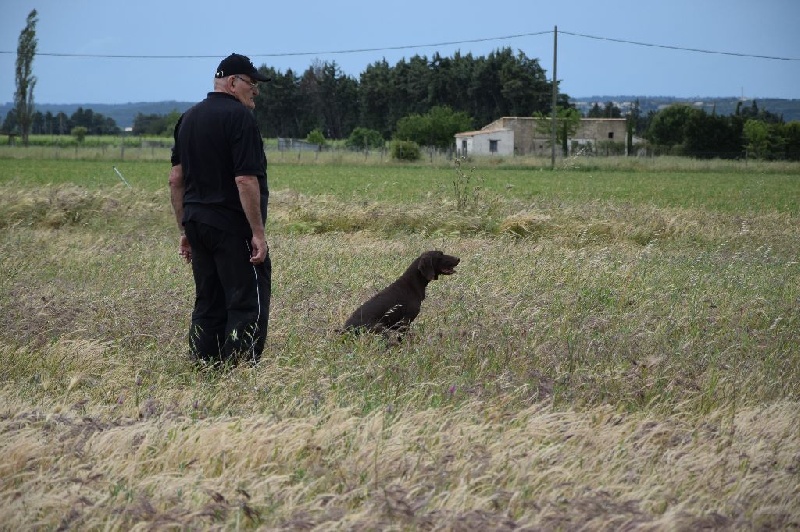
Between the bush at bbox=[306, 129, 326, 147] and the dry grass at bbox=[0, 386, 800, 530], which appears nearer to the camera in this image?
the dry grass at bbox=[0, 386, 800, 530]

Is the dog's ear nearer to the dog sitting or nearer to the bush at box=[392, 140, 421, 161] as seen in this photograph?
the dog sitting

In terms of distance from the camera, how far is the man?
5676 millimetres

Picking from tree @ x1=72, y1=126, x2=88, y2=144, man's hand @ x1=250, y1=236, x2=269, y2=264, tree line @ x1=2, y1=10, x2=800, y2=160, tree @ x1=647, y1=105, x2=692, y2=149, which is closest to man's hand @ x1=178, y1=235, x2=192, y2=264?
man's hand @ x1=250, y1=236, x2=269, y2=264

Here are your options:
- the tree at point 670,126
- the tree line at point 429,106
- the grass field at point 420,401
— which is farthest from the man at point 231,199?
the tree at point 670,126

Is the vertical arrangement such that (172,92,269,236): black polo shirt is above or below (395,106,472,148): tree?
below

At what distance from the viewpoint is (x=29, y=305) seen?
762cm

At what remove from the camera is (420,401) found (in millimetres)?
5090

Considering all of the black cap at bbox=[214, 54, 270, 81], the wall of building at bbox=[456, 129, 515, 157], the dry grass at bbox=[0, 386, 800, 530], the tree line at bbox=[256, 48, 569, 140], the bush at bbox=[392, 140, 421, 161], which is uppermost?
the tree line at bbox=[256, 48, 569, 140]

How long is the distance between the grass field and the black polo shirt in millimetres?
958

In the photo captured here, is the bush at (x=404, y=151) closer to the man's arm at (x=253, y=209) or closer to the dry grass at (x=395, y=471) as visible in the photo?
the man's arm at (x=253, y=209)

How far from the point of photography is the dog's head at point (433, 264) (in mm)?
7066

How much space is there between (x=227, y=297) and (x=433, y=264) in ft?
6.04

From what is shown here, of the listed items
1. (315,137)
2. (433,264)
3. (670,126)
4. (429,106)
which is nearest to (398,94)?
(429,106)

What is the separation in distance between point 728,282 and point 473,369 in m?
4.64
